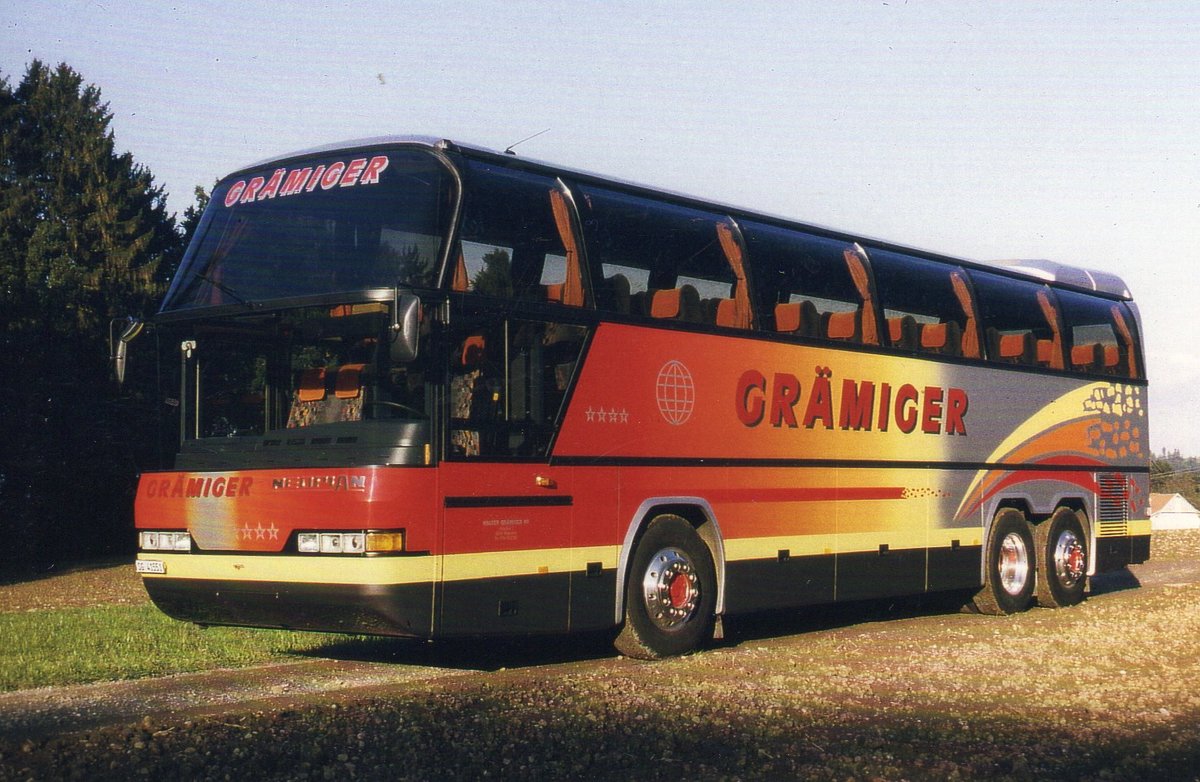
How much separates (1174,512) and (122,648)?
116614 mm

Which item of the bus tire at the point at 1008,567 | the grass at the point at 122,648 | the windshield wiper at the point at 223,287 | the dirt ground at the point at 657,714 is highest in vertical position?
the windshield wiper at the point at 223,287

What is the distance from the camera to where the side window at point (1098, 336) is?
17.9 meters

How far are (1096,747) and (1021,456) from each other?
9.56m

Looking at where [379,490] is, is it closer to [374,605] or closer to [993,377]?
[374,605]

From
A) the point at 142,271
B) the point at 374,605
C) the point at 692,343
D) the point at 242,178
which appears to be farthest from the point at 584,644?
the point at 142,271

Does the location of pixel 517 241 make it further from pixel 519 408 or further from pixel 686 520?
pixel 686 520

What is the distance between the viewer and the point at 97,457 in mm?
39250

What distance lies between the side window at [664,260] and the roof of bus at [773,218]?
0.43ft

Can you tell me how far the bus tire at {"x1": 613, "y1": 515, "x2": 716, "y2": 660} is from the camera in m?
11.4

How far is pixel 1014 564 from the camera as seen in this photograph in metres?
16.8

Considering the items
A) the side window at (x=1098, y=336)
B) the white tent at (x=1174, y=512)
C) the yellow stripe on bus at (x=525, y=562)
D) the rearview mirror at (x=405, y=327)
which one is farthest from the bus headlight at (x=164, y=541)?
the white tent at (x=1174, y=512)

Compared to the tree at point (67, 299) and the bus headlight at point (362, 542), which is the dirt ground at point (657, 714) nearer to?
the bus headlight at point (362, 542)

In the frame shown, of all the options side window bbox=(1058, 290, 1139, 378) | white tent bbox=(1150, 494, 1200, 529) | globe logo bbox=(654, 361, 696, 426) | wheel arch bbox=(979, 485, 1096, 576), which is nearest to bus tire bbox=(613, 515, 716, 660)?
globe logo bbox=(654, 361, 696, 426)

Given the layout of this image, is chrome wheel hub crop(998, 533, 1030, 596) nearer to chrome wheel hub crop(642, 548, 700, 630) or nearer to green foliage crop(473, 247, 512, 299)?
chrome wheel hub crop(642, 548, 700, 630)
